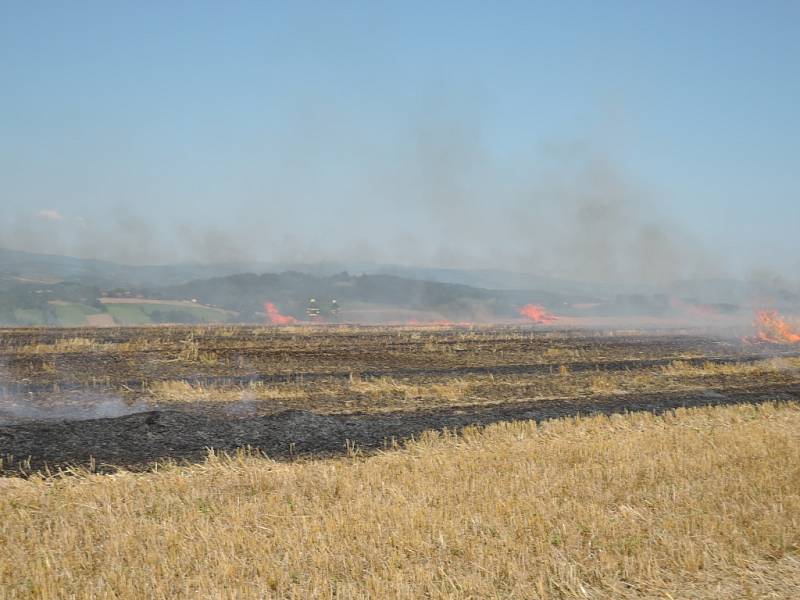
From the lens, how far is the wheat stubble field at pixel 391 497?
769 centimetres

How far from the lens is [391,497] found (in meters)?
10.3

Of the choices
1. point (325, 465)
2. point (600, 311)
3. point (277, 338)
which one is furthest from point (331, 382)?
point (600, 311)

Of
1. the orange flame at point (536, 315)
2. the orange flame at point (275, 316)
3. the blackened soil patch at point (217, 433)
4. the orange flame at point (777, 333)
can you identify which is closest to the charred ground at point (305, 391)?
the blackened soil patch at point (217, 433)

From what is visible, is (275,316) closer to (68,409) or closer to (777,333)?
(777,333)

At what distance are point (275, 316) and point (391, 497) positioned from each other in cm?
8814

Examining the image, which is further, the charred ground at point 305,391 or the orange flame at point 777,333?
the orange flame at point 777,333

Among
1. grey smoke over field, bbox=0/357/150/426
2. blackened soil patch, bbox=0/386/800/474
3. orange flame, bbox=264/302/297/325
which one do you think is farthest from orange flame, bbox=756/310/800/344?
orange flame, bbox=264/302/297/325

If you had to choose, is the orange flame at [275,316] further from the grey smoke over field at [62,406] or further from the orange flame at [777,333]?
the grey smoke over field at [62,406]

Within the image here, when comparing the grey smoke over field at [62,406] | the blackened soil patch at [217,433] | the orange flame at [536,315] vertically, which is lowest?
the orange flame at [536,315]

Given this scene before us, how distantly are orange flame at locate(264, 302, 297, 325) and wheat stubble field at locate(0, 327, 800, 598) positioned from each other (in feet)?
224

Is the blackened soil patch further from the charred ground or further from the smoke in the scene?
the smoke

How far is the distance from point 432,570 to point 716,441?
8.37 metres

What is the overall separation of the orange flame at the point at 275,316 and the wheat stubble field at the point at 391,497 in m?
68.4

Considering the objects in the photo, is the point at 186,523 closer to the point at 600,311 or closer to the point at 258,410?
the point at 258,410
